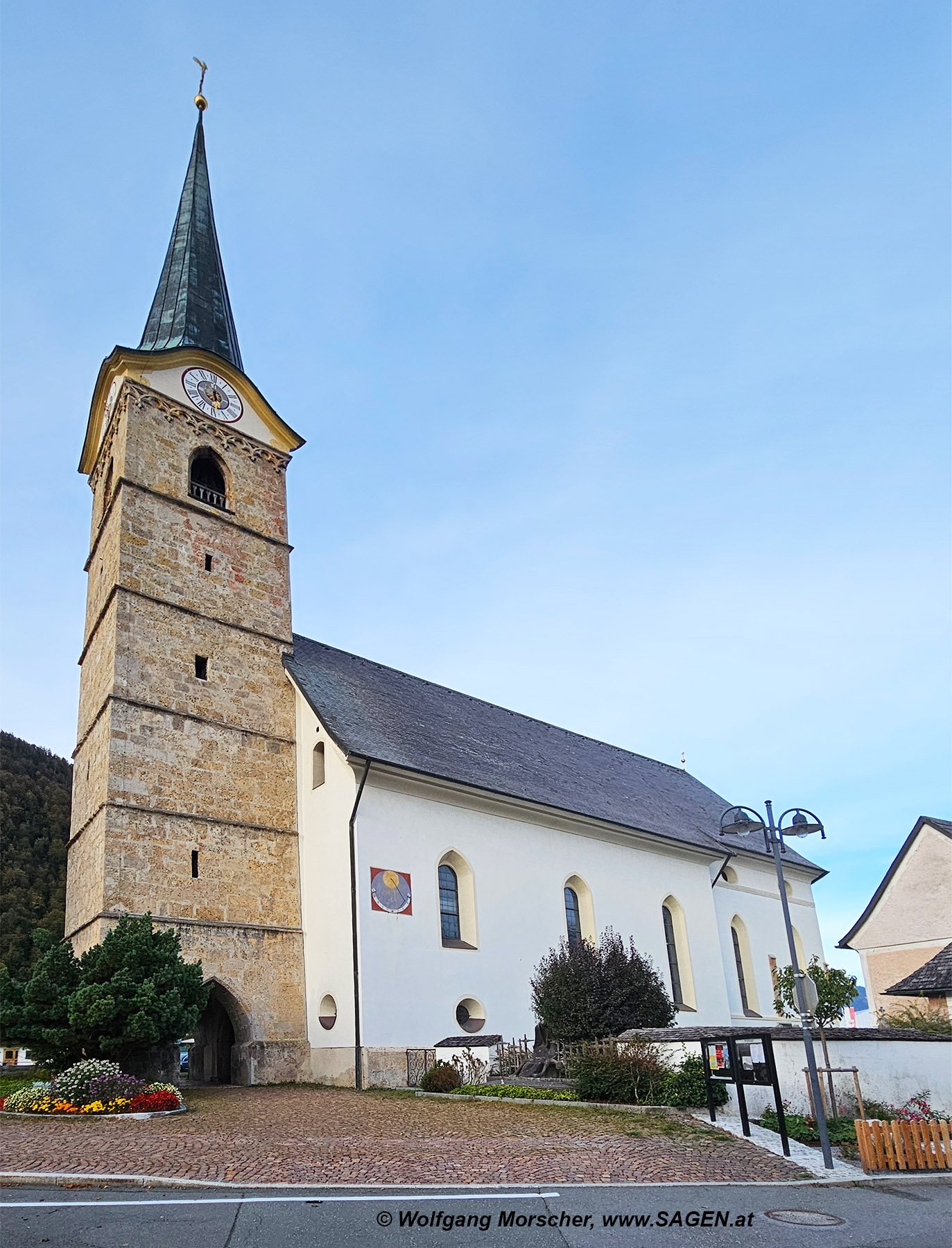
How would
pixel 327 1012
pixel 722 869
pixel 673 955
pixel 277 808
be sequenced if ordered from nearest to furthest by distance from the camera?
pixel 327 1012 < pixel 277 808 < pixel 673 955 < pixel 722 869

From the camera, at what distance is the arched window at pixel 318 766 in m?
21.2

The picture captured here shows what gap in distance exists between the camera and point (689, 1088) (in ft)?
42.6

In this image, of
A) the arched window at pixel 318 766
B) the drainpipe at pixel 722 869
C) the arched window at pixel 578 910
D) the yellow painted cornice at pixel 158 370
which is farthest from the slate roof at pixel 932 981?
the yellow painted cornice at pixel 158 370

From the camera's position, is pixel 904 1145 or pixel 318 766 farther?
pixel 318 766

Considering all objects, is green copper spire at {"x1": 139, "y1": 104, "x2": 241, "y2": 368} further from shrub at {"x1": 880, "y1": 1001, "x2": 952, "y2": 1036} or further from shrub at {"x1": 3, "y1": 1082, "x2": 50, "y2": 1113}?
shrub at {"x1": 880, "y1": 1001, "x2": 952, "y2": 1036}

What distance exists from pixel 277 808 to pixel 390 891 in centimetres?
343

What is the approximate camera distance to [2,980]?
15.1 meters

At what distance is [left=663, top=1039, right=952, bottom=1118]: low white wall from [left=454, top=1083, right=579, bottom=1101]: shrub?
1.62 meters

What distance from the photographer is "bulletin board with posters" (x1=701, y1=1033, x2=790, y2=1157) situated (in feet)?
35.6

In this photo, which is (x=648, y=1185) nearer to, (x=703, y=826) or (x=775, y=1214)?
(x=775, y=1214)

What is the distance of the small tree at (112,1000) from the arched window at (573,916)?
1047 cm

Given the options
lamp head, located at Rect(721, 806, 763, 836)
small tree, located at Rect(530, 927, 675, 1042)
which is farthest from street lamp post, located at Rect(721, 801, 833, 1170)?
small tree, located at Rect(530, 927, 675, 1042)

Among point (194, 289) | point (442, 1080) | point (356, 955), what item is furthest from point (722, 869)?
point (194, 289)

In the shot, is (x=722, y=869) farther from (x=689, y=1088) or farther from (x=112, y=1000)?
(x=112, y=1000)
